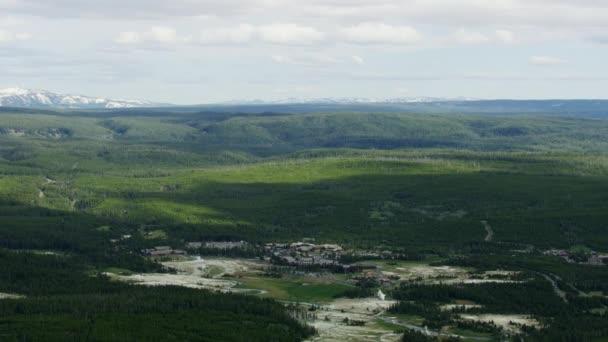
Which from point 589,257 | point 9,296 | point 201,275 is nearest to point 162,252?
point 201,275

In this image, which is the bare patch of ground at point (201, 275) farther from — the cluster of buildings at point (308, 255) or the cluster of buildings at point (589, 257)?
the cluster of buildings at point (589, 257)

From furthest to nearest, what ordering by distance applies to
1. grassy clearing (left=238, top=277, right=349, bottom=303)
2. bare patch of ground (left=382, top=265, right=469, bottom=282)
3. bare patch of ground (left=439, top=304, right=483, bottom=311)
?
bare patch of ground (left=382, top=265, right=469, bottom=282) < grassy clearing (left=238, top=277, right=349, bottom=303) < bare patch of ground (left=439, top=304, right=483, bottom=311)

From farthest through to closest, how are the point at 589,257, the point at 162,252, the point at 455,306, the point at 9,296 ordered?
the point at 162,252 < the point at 589,257 < the point at 455,306 < the point at 9,296

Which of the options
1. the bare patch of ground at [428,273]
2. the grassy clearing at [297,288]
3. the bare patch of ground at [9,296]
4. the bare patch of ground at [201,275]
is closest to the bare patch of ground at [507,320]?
the grassy clearing at [297,288]

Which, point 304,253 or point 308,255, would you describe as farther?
point 304,253

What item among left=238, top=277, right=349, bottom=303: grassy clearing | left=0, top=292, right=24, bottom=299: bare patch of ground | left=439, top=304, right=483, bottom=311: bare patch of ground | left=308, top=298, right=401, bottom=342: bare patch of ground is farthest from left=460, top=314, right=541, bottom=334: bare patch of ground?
left=0, top=292, right=24, bottom=299: bare patch of ground

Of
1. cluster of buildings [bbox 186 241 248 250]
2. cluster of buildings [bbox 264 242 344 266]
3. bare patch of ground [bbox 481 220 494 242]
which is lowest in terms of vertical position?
cluster of buildings [bbox 186 241 248 250]

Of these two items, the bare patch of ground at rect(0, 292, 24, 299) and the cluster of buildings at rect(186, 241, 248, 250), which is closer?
the bare patch of ground at rect(0, 292, 24, 299)

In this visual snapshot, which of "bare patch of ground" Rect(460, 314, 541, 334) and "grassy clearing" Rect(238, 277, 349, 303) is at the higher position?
"bare patch of ground" Rect(460, 314, 541, 334)

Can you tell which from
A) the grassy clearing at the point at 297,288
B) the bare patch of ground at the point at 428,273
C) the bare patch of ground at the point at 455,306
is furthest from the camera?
Result: the bare patch of ground at the point at 428,273

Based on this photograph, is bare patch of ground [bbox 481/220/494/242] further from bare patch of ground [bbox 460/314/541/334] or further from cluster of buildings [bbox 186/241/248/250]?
bare patch of ground [bbox 460/314/541/334]

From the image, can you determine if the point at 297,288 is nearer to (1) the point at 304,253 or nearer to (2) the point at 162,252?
(1) the point at 304,253

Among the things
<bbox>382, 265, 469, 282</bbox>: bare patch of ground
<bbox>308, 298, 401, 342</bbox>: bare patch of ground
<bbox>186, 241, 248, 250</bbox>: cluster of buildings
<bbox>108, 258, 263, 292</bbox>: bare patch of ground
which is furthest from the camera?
<bbox>186, 241, 248, 250</bbox>: cluster of buildings
